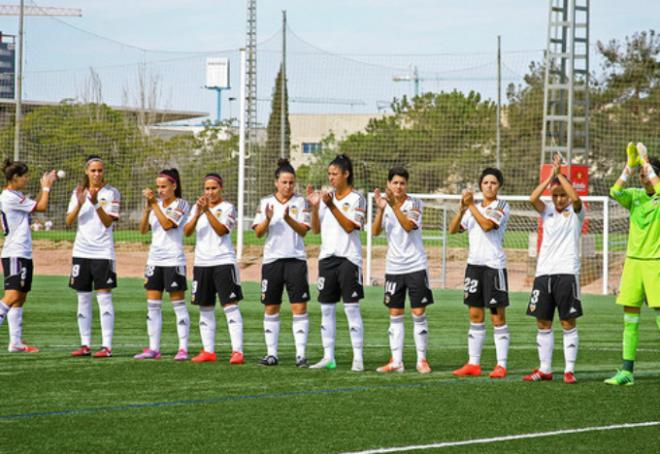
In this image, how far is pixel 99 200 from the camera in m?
11.2

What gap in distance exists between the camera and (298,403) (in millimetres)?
8344

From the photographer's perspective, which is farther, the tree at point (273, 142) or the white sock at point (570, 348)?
the tree at point (273, 142)

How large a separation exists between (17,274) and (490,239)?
17.0 ft

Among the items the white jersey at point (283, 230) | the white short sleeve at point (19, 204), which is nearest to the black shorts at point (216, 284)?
the white jersey at point (283, 230)

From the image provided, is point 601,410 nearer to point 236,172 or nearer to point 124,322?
point 124,322

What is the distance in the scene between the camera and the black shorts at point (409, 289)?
33.3ft

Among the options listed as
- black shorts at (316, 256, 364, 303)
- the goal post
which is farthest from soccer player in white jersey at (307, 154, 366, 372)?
the goal post

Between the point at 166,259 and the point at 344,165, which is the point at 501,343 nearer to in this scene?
the point at 344,165

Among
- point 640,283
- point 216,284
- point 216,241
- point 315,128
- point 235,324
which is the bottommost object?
point 235,324

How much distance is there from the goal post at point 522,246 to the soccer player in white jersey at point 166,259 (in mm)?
8355

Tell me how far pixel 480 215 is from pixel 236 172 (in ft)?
73.8

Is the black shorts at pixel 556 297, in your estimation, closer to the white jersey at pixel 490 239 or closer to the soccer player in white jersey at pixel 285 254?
the white jersey at pixel 490 239

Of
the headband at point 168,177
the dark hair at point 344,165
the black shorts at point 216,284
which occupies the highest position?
the dark hair at point 344,165

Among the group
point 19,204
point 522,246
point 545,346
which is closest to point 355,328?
point 545,346
